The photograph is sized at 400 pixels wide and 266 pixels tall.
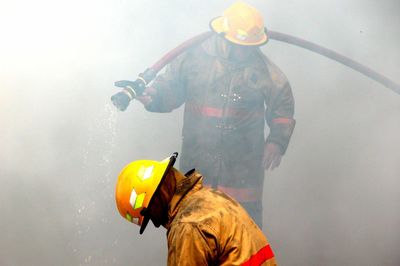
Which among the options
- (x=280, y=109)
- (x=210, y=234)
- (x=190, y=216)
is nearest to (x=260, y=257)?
(x=210, y=234)

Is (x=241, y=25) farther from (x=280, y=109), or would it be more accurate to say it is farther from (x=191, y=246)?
(x=191, y=246)

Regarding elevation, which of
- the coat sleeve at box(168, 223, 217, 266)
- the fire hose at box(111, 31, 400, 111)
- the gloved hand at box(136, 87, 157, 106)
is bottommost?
the coat sleeve at box(168, 223, 217, 266)

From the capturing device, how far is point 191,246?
8.29ft

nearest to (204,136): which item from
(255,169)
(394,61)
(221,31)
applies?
(255,169)

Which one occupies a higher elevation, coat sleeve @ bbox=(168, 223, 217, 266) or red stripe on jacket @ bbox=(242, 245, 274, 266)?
coat sleeve @ bbox=(168, 223, 217, 266)

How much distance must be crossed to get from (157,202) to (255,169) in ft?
8.10

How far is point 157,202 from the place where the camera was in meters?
2.76

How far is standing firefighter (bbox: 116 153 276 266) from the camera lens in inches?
100

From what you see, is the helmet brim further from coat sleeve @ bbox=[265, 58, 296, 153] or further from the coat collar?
the coat collar

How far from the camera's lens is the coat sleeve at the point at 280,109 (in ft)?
16.9

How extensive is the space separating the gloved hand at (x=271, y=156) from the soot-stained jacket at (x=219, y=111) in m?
0.06

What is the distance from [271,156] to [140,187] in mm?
2606

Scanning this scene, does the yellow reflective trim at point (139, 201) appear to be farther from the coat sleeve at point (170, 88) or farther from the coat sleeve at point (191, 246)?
the coat sleeve at point (170, 88)

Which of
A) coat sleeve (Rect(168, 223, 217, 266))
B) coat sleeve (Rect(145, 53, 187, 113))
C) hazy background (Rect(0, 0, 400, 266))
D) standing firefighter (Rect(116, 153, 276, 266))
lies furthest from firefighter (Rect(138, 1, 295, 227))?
coat sleeve (Rect(168, 223, 217, 266))
